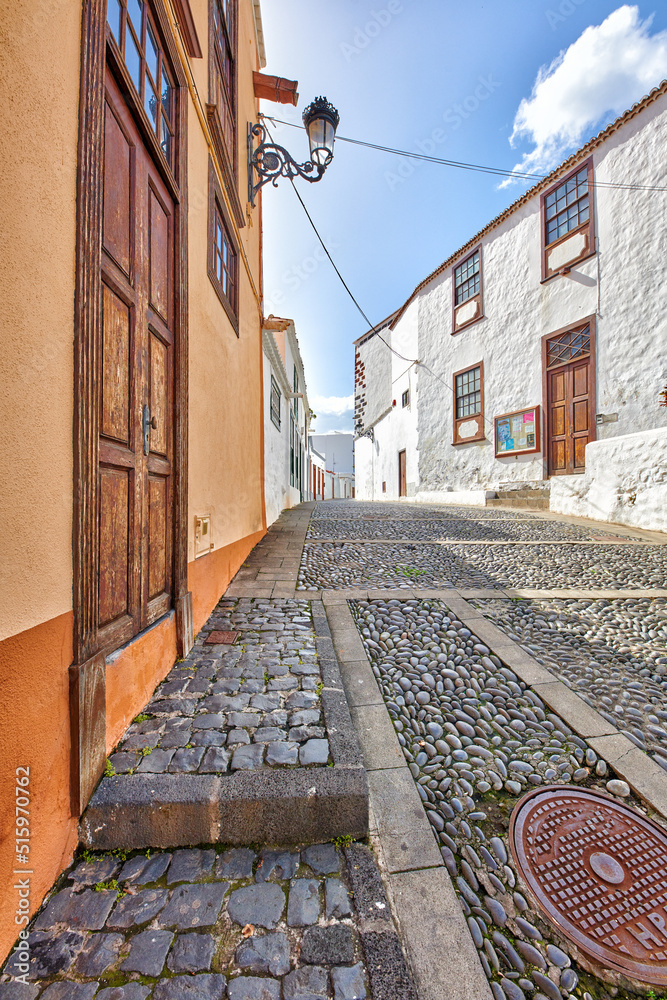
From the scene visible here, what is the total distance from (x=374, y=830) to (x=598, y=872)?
28.1 inches

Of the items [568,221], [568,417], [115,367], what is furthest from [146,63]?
[568,221]

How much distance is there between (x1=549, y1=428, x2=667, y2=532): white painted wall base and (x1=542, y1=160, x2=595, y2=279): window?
17.1 feet

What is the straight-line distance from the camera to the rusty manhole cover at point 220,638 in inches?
101

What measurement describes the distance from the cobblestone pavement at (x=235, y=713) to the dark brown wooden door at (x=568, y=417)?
911 cm

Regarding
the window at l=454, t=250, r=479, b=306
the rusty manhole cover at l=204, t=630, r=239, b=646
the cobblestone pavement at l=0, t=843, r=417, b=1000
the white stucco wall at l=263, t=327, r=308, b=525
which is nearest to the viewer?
the cobblestone pavement at l=0, t=843, r=417, b=1000

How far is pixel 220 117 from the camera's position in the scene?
3426 millimetres

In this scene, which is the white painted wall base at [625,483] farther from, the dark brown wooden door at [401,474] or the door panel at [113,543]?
the dark brown wooden door at [401,474]

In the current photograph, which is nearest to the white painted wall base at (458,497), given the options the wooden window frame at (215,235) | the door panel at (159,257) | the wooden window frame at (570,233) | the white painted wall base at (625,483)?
the white painted wall base at (625,483)

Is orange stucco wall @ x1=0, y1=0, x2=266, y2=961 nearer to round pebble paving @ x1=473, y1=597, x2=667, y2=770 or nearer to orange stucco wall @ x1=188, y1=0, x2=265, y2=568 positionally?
orange stucco wall @ x1=188, y1=0, x2=265, y2=568

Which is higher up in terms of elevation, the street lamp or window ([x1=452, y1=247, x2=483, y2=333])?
window ([x1=452, y1=247, x2=483, y2=333])

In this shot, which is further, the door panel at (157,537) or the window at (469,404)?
the window at (469,404)

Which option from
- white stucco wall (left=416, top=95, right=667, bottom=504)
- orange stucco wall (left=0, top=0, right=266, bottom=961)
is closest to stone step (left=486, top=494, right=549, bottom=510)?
white stucco wall (left=416, top=95, right=667, bottom=504)

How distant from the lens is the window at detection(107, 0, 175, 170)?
1828 mm

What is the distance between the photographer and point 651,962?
105 centimetres
